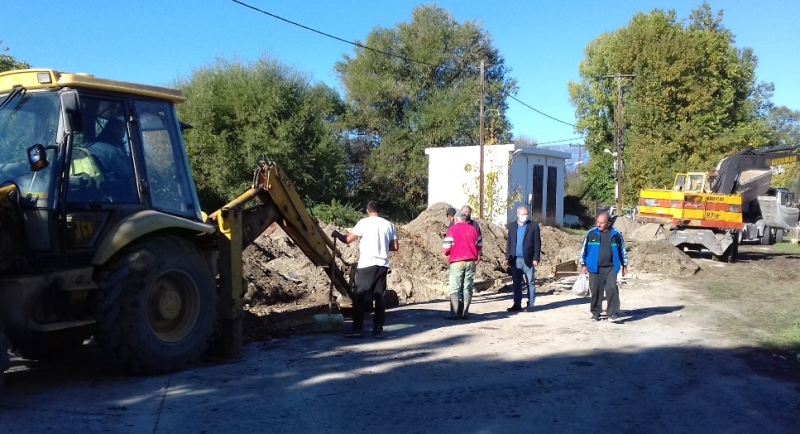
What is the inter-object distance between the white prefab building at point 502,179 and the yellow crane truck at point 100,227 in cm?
2479

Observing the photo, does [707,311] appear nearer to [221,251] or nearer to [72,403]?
[221,251]

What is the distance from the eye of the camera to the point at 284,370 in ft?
26.2

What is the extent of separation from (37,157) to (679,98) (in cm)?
4514

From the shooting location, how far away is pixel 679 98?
46188 mm

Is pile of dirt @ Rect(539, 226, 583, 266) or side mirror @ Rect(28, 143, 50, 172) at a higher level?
side mirror @ Rect(28, 143, 50, 172)

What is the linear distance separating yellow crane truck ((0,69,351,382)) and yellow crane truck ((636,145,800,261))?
17.4 metres

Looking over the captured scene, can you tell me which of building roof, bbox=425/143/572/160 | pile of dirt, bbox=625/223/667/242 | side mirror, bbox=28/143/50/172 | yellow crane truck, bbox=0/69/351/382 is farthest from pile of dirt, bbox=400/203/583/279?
side mirror, bbox=28/143/50/172

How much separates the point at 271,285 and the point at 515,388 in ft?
22.9

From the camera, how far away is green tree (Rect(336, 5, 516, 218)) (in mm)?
42688

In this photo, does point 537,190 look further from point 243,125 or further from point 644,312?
point 644,312

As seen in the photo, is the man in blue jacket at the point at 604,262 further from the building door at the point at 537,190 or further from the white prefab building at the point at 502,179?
the building door at the point at 537,190

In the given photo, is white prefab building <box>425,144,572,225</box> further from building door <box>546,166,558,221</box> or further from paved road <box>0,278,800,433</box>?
paved road <box>0,278,800,433</box>

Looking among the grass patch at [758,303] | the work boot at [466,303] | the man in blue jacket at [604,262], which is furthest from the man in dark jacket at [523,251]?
the grass patch at [758,303]

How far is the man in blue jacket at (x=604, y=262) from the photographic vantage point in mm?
11492
